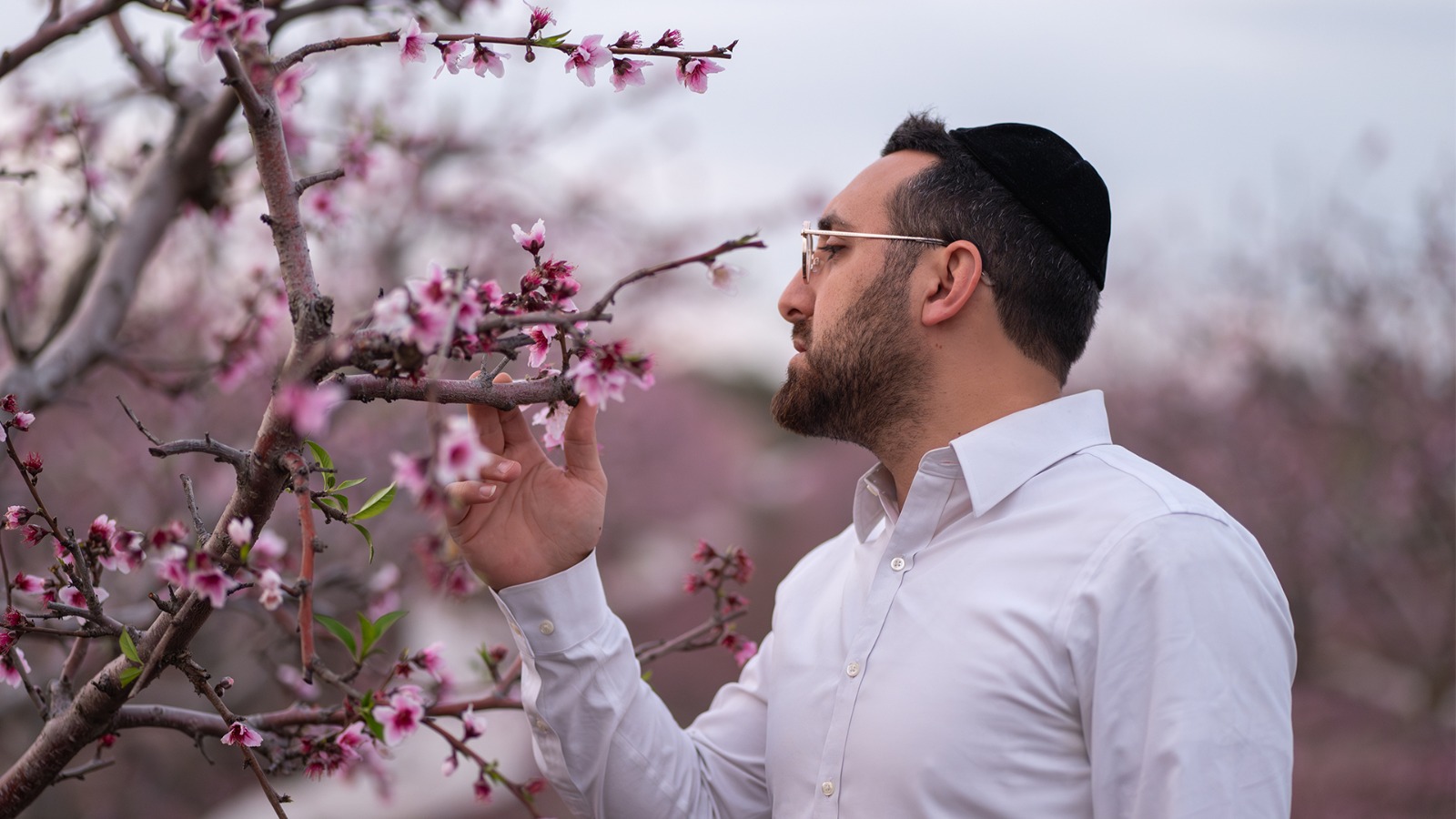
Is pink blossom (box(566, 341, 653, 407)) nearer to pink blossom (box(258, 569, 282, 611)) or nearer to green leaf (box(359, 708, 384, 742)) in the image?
pink blossom (box(258, 569, 282, 611))

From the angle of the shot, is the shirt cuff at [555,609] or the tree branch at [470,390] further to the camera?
the shirt cuff at [555,609]

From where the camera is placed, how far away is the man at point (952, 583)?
59.2 inches

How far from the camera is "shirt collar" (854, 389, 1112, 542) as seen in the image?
1.82 meters

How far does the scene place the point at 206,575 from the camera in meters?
1.20

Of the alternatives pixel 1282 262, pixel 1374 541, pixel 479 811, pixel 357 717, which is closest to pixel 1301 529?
pixel 1374 541

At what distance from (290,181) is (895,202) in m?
1.09

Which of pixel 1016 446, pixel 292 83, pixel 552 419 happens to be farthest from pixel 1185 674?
pixel 292 83

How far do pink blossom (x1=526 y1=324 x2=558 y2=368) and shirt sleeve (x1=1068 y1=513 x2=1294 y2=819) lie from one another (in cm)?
86

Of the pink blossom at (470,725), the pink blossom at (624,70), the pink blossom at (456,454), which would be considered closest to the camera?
the pink blossom at (456,454)

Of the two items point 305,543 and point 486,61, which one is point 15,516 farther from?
point 486,61

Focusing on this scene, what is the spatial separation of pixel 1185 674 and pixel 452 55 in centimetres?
133

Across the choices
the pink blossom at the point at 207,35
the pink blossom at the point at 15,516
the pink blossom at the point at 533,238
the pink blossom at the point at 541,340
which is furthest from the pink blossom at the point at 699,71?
the pink blossom at the point at 15,516

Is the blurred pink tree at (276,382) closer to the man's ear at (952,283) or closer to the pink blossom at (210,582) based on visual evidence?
the pink blossom at (210,582)

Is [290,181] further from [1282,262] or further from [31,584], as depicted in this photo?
[1282,262]
